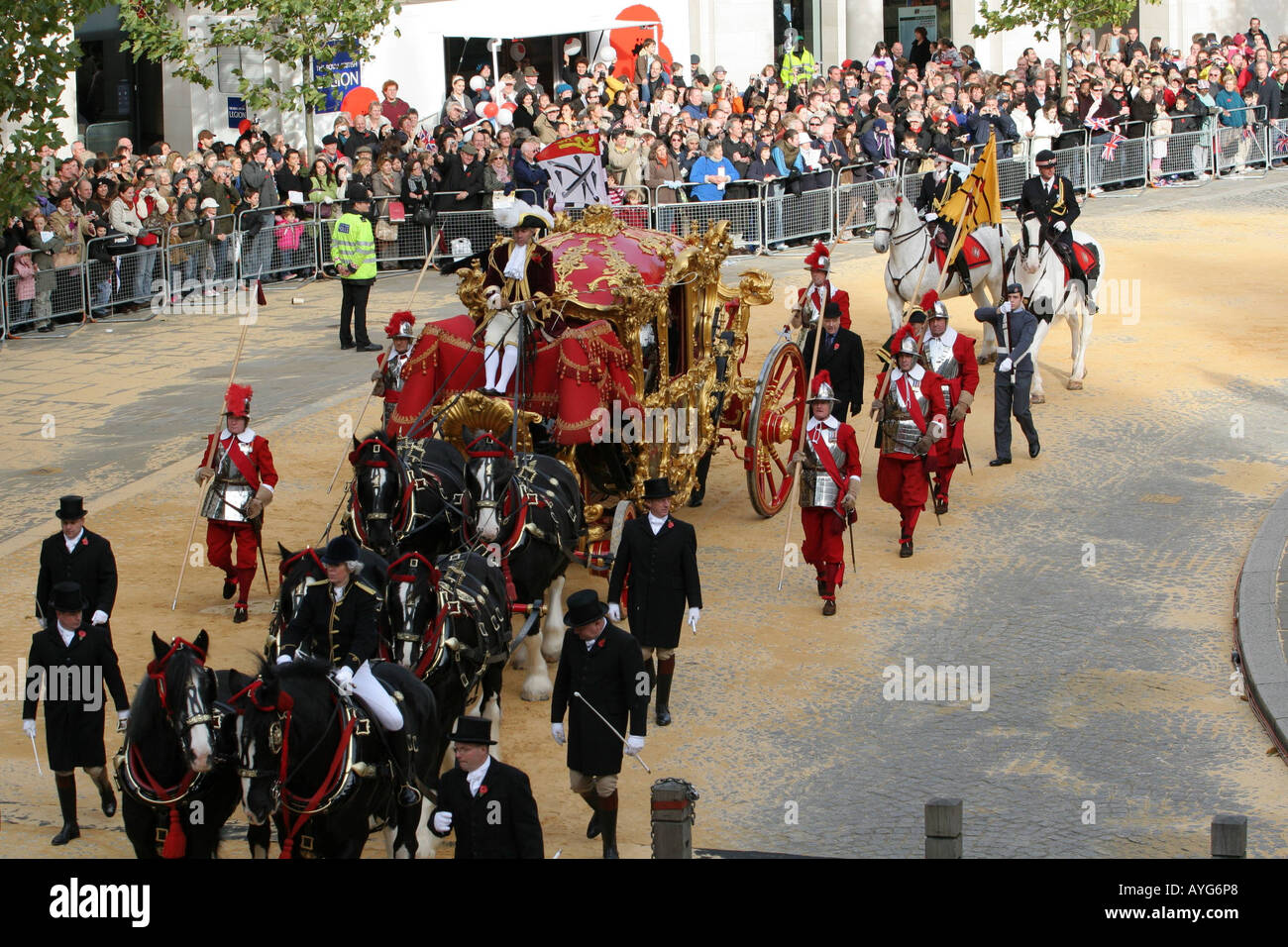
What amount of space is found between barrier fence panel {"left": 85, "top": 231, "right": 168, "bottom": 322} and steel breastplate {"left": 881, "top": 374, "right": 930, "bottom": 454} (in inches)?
471

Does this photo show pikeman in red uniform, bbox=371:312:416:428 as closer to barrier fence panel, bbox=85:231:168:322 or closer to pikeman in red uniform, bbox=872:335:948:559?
pikeman in red uniform, bbox=872:335:948:559

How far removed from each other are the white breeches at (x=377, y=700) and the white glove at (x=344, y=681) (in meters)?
0.03

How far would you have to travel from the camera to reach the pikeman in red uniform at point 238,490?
1296cm

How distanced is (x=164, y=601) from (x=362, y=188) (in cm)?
1090

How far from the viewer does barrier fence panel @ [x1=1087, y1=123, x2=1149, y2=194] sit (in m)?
30.2

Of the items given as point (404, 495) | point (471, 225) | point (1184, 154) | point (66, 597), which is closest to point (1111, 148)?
point (1184, 154)

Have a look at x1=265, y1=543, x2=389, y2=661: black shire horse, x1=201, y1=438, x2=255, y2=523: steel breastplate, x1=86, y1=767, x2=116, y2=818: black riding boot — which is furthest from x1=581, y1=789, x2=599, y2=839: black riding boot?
x1=201, y1=438, x2=255, y2=523: steel breastplate

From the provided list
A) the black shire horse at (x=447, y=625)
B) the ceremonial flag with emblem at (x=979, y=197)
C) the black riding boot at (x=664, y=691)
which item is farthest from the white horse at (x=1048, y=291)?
the black shire horse at (x=447, y=625)

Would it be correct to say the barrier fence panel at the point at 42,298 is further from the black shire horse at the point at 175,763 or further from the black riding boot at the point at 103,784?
the black shire horse at the point at 175,763

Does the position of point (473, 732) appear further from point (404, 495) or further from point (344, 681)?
point (404, 495)

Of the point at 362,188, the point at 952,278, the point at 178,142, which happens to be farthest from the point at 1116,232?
the point at 178,142

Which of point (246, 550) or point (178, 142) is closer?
point (246, 550)

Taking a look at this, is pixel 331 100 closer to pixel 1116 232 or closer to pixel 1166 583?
pixel 1116 232

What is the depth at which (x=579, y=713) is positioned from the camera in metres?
9.40
